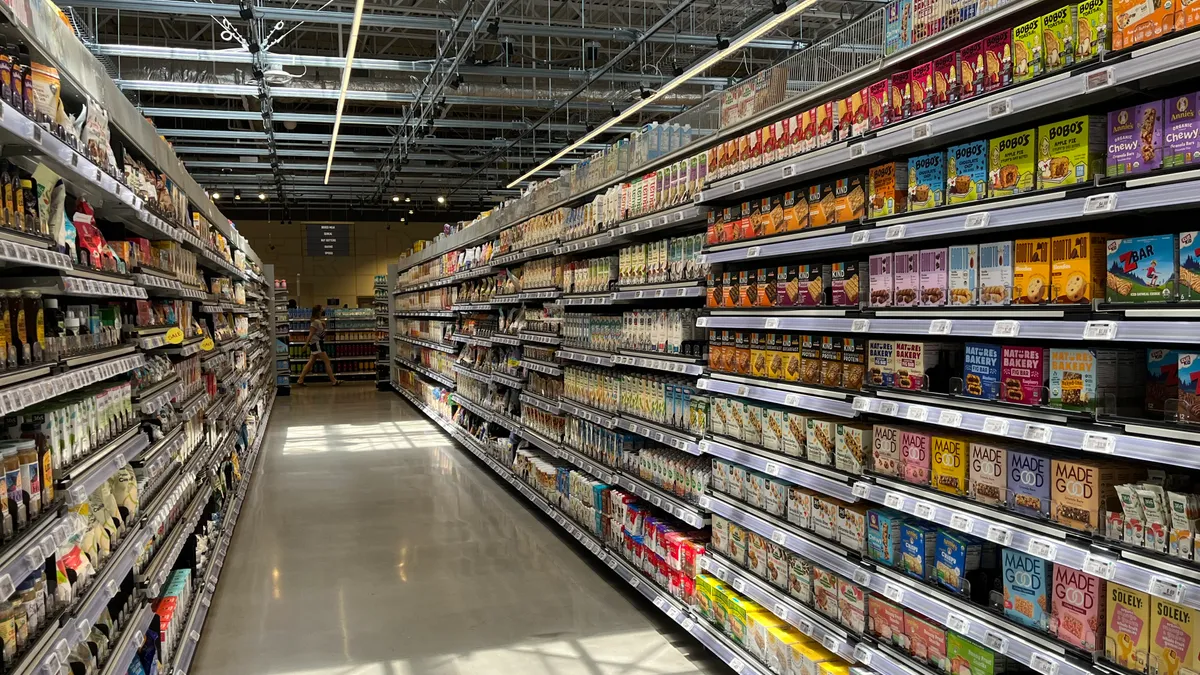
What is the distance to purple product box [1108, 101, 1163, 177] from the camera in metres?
1.97

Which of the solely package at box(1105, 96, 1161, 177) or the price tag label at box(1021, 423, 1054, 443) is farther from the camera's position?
the price tag label at box(1021, 423, 1054, 443)

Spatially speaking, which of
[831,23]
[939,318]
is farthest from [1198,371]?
[831,23]

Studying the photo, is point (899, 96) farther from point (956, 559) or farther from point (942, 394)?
point (956, 559)

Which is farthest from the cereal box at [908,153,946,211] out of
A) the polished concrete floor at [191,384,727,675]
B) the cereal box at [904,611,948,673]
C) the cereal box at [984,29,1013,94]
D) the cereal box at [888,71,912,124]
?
the polished concrete floor at [191,384,727,675]

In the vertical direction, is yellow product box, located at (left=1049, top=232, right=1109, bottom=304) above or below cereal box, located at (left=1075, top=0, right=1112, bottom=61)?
below

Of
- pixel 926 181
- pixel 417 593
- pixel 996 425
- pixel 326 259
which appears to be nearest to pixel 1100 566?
pixel 996 425

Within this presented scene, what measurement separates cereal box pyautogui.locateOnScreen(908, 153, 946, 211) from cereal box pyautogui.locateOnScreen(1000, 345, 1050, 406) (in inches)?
21.6

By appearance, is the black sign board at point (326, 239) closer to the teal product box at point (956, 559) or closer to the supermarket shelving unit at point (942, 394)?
the supermarket shelving unit at point (942, 394)

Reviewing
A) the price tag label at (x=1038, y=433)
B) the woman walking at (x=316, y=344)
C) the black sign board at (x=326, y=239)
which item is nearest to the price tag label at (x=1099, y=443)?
the price tag label at (x=1038, y=433)

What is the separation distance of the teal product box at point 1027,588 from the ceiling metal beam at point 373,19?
7367 mm

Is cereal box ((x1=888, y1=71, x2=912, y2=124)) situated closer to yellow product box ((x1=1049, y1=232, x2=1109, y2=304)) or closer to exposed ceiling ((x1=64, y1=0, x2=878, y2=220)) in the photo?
yellow product box ((x1=1049, y1=232, x2=1109, y2=304))

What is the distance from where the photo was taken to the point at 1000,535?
2.31 meters

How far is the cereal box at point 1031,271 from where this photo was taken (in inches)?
88.9

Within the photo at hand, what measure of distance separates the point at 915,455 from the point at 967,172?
0.95 meters
